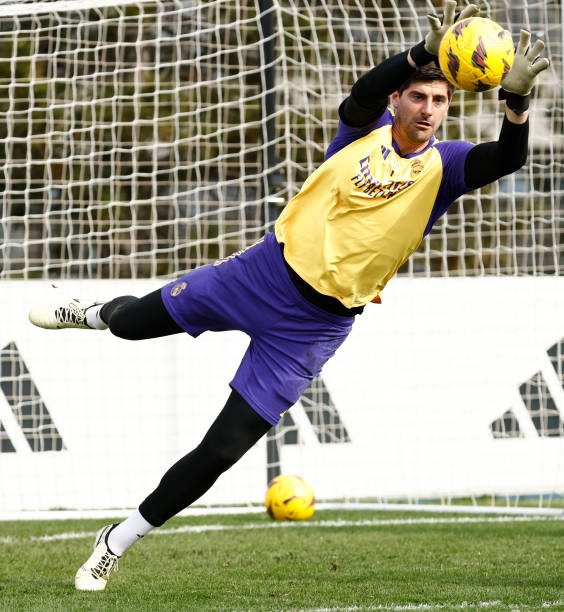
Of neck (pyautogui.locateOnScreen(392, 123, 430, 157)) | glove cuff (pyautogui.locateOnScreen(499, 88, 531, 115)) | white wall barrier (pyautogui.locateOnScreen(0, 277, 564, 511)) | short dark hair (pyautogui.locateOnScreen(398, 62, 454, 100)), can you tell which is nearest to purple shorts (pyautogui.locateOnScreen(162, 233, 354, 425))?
neck (pyautogui.locateOnScreen(392, 123, 430, 157))

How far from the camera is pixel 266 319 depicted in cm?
441

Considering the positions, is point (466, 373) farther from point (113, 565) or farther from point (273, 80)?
point (113, 565)

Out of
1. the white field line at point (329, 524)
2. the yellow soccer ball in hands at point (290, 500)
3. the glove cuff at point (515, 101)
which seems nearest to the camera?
the glove cuff at point (515, 101)

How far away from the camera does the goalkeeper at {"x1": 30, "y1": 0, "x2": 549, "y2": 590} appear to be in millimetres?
4223

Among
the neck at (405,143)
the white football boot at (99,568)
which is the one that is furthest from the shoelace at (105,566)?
the neck at (405,143)

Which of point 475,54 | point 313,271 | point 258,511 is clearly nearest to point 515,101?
point 475,54

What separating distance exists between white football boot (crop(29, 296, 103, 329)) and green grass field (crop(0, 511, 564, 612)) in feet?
4.15

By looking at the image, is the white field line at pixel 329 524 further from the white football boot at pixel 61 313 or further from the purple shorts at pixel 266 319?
the purple shorts at pixel 266 319

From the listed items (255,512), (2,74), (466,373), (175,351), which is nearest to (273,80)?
(175,351)

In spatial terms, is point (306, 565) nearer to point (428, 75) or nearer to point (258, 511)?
point (428, 75)

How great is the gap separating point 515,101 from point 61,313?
252 centimetres

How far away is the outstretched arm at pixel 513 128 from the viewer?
3.64 m

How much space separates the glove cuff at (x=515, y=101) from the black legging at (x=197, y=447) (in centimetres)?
163

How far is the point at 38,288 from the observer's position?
9219mm
